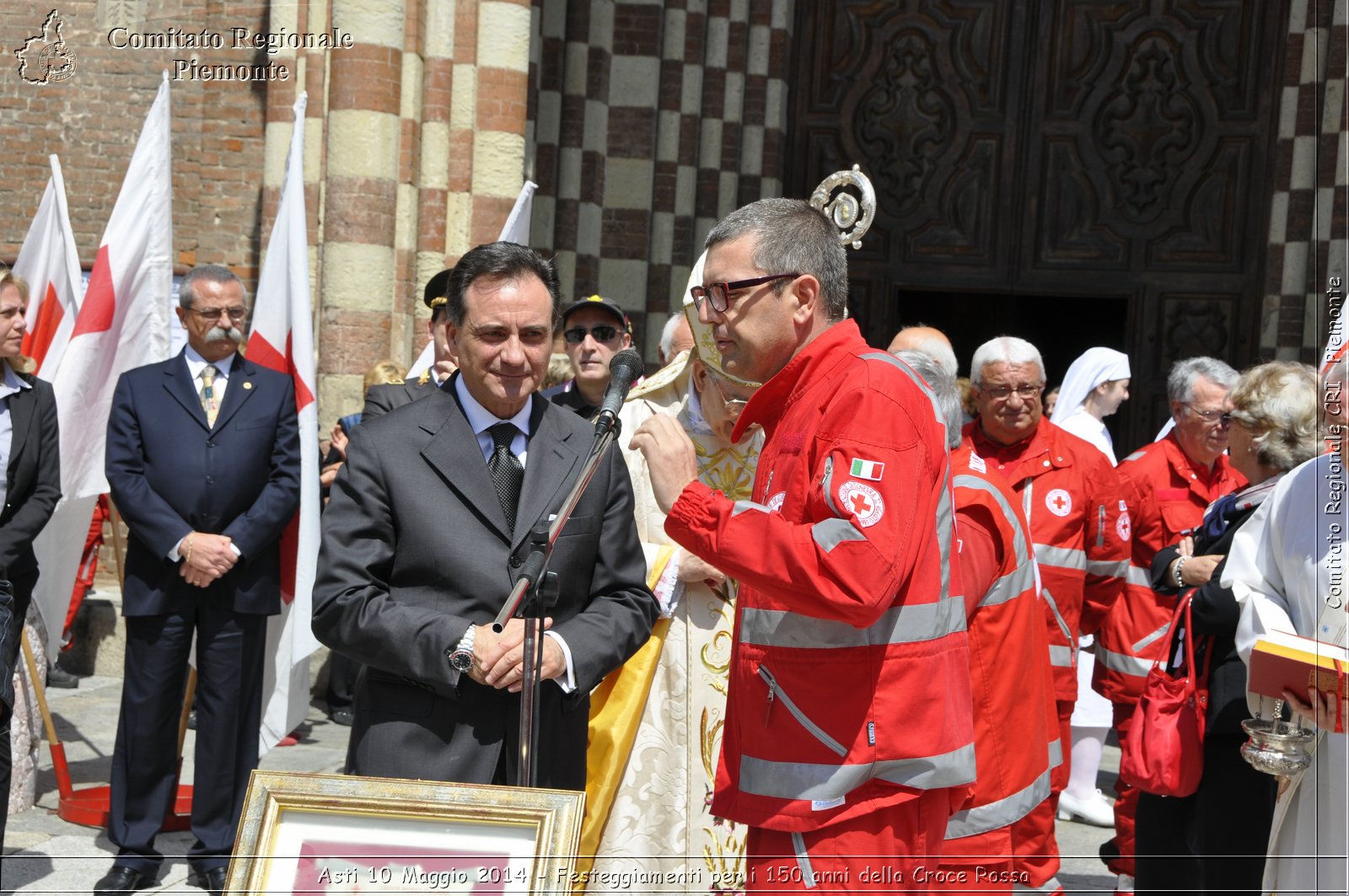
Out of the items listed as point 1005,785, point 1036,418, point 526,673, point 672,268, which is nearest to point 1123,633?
point 1036,418

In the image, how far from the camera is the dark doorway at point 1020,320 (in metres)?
13.3

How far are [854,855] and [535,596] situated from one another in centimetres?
75

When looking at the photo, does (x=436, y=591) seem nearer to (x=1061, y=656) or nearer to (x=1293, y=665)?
(x=1293, y=665)

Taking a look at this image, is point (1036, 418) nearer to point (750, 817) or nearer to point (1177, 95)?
point (750, 817)

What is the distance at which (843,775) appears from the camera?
2410 millimetres

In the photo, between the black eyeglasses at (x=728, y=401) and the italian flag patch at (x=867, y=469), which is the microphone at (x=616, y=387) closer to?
the italian flag patch at (x=867, y=469)

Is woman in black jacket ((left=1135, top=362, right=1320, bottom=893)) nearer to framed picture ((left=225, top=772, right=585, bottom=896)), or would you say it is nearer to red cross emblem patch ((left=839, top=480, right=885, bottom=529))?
red cross emblem patch ((left=839, top=480, right=885, bottom=529))

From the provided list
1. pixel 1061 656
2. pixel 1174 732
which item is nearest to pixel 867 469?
pixel 1174 732

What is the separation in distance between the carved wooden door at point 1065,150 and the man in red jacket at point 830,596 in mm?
8298

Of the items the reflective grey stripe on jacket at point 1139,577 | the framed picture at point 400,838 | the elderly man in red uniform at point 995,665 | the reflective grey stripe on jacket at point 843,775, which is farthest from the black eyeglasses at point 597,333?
the framed picture at point 400,838

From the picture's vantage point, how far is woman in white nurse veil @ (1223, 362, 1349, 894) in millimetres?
3115

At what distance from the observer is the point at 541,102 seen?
988 centimetres

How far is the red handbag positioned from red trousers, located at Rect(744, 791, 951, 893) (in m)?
1.74

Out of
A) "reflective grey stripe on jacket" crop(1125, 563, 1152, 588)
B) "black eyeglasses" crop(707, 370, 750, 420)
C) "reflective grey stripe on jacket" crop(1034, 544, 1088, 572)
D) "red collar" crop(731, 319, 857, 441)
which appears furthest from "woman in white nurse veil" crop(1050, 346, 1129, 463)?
"red collar" crop(731, 319, 857, 441)
